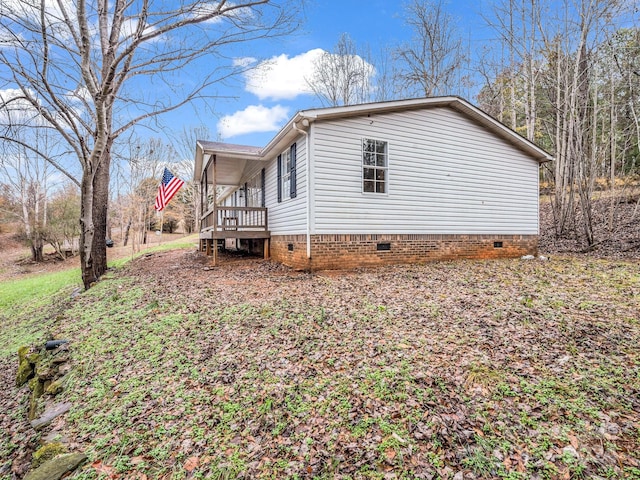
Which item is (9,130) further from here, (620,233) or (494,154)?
(620,233)

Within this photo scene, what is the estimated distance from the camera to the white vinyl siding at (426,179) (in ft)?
25.9

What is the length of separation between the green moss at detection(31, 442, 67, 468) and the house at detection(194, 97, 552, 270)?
5567mm

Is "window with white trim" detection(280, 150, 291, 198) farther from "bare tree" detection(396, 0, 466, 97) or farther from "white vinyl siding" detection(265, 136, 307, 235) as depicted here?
"bare tree" detection(396, 0, 466, 97)

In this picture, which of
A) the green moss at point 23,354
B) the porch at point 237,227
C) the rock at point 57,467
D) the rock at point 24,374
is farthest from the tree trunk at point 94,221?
the rock at point 57,467

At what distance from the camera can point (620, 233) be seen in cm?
1095

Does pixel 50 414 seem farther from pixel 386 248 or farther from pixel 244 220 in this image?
pixel 244 220

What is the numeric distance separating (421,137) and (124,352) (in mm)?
8549

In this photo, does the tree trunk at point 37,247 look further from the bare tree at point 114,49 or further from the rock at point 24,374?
the rock at point 24,374

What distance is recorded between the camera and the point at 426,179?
9086 millimetres

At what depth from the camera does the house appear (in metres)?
7.82

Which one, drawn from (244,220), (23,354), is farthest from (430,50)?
(23,354)

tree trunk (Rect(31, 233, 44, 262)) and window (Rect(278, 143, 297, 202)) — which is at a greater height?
window (Rect(278, 143, 297, 202))

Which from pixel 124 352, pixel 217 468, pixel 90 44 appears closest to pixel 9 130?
pixel 90 44

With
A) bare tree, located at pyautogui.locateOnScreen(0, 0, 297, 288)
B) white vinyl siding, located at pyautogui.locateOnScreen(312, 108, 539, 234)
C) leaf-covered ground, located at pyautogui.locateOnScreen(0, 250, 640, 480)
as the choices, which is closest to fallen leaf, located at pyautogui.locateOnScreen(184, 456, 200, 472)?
leaf-covered ground, located at pyautogui.locateOnScreen(0, 250, 640, 480)
